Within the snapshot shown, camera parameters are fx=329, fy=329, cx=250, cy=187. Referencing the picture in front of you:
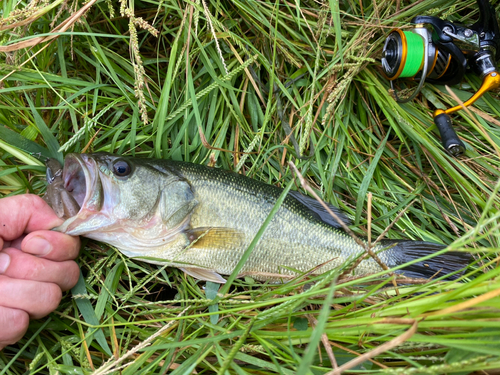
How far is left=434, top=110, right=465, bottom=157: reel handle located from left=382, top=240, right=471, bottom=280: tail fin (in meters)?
0.87

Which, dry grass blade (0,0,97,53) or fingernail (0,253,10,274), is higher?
dry grass blade (0,0,97,53)

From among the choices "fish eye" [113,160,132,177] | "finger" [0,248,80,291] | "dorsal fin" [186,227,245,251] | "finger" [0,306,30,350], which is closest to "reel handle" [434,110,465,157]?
"dorsal fin" [186,227,245,251]

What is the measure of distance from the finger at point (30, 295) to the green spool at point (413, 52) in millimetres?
3364

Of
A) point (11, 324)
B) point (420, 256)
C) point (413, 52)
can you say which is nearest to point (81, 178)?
point (11, 324)

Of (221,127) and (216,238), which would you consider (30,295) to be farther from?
(221,127)

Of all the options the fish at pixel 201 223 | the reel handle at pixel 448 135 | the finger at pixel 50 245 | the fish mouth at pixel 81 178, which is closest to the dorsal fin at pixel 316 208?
the fish at pixel 201 223

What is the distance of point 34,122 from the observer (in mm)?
2717

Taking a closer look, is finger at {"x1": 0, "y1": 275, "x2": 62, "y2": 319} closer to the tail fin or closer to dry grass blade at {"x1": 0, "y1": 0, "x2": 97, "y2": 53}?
dry grass blade at {"x1": 0, "y1": 0, "x2": 97, "y2": 53}

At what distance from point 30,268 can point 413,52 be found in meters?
3.49

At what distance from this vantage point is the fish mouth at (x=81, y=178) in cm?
229

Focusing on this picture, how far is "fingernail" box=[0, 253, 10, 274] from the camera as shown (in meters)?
2.20

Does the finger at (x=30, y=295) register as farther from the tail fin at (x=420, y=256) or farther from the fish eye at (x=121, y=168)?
the tail fin at (x=420, y=256)

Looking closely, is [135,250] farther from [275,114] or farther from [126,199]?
[275,114]

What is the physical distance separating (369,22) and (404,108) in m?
0.90
